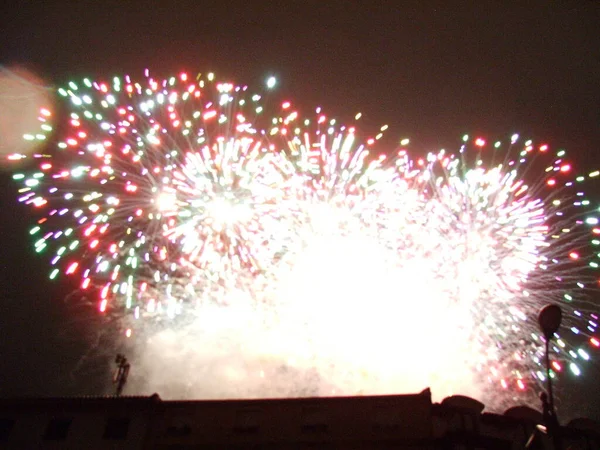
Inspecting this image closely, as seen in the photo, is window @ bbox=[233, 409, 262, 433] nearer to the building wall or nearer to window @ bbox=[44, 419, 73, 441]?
the building wall

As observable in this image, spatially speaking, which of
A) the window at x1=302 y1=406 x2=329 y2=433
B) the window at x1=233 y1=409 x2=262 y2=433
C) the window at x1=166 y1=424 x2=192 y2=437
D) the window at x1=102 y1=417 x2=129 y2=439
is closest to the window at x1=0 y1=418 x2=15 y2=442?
the window at x1=102 y1=417 x2=129 y2=439

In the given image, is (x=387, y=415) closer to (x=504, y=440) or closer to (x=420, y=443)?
(x=420, y=443)

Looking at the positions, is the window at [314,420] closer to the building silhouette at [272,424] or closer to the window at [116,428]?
the building silhouette at [272,424]

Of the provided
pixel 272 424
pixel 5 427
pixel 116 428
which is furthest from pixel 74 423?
pixel 272 424

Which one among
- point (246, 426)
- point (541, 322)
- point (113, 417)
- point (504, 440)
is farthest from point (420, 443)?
point (541, 322)

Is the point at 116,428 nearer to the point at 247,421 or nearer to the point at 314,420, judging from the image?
the point at 247,421

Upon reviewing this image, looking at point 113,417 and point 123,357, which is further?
point 123,357
